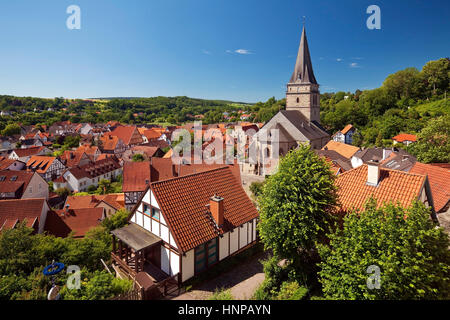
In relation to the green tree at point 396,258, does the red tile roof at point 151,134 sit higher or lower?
higher

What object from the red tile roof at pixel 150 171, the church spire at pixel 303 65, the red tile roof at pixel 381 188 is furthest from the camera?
the church spire at pixel 303 65

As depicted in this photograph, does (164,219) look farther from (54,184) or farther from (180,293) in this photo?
(54,184)

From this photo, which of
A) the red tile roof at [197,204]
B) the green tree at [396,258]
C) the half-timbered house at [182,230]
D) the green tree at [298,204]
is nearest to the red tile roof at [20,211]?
the half-timbered house at [182,230]

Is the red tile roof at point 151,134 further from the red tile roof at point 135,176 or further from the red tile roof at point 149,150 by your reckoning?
the red tile roof at point 135,176

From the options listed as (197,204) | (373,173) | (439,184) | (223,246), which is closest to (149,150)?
(197,204)
